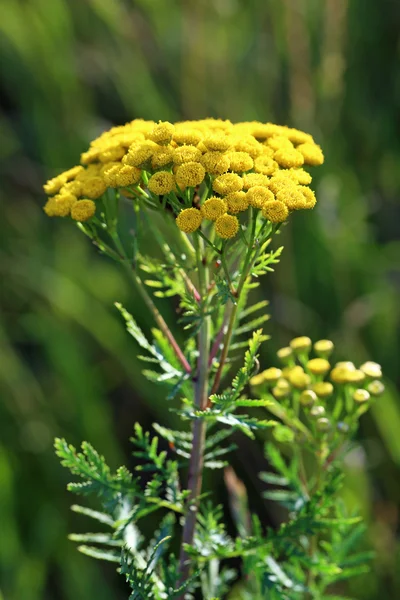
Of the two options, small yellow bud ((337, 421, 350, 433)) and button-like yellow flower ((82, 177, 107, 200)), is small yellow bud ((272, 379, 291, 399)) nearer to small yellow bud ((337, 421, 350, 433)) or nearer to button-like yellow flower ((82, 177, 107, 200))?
small yellow bud ((337, 421, 350, 433))

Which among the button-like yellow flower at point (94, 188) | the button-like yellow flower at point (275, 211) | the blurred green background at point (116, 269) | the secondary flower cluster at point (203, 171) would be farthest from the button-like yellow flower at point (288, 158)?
the blurred green background at point (116, 269)

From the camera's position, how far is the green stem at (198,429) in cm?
77

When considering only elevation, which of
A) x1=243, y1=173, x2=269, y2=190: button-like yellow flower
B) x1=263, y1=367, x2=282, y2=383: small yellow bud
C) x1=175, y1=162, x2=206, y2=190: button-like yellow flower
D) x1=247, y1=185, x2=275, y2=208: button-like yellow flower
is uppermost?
x1=175, y1=162, x2=206, y2=190: button-like yellow flower

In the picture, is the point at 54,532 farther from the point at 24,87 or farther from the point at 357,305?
the point at 24,87

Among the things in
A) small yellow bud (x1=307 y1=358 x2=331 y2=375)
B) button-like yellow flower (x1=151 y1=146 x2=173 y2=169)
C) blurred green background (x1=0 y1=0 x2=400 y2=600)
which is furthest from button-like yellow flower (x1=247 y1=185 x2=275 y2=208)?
blurred green background (x1=0 y1=0 x2=400 y2=600)

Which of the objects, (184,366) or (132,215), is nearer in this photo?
(184,366)

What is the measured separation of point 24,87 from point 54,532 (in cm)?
161

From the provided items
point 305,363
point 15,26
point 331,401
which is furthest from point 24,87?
point 305,363

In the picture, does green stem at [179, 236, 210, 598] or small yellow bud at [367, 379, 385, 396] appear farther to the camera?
small yellow bud at [367, 379, 385, 396]

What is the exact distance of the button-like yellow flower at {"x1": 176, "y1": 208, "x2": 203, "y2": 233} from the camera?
0.68 metres

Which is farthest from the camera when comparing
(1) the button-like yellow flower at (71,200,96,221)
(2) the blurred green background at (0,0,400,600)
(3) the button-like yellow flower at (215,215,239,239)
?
(2) the blurred green background at (0,0,400,600)

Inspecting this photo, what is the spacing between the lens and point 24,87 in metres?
2.48

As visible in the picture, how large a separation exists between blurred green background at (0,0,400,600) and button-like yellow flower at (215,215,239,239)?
3.44 feet

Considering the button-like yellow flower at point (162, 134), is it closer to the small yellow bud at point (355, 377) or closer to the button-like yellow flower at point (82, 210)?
the button-like yellow flower at point (82, 210)
